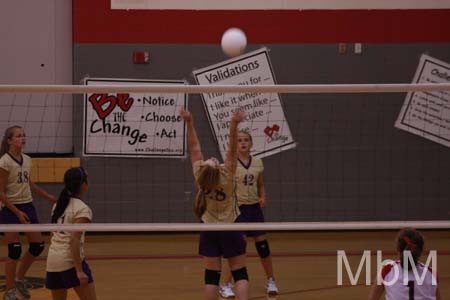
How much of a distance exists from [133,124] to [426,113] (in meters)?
4.54

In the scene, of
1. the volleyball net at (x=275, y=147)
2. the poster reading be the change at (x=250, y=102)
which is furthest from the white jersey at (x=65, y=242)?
the poster reading be the change at (x=250, y=102)

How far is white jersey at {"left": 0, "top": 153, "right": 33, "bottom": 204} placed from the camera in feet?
28.8

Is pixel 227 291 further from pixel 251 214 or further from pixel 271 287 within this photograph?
pixel 251 214

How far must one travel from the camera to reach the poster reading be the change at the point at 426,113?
43.3 ft

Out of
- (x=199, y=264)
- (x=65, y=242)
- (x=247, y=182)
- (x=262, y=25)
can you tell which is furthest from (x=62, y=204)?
(x=262, y=25)

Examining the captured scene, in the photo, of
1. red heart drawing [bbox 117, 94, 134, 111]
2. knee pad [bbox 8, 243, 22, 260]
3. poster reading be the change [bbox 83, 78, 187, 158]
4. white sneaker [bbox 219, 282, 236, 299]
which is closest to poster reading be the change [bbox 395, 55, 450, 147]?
poster reading be the change [bbox 83, 78, 187, 158]

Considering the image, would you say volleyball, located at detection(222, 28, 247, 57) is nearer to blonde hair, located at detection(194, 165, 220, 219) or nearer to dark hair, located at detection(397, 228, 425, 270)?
blonde hair, located at detection(194, 165, 220, 219)

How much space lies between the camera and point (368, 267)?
10.6 metres

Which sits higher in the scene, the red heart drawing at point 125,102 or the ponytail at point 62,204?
the red heart drawing at point 125,102

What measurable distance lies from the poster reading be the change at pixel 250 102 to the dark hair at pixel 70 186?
612 centimetres

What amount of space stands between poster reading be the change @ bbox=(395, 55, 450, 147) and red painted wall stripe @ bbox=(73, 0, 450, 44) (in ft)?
1.33

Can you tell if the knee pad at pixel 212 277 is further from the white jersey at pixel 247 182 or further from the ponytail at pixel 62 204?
the white jersey at pixel 247 182

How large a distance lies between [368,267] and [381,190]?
2585 mm

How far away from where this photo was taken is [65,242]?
7.03 m
